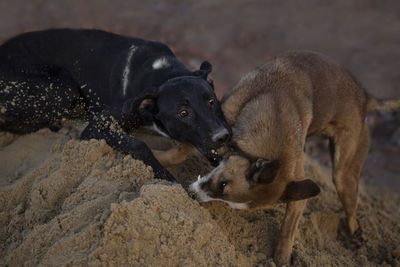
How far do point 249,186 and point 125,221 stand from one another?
1163 mm

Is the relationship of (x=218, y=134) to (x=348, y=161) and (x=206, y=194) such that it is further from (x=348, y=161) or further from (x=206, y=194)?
(x=348, y=161)

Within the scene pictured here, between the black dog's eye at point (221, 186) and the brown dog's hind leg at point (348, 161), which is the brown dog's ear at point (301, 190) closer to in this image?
the black dog's eye at point (221, 186)

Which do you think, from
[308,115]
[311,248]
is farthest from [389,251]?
[308,115]

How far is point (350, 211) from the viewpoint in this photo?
5.05m

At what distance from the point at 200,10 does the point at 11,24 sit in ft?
14.9

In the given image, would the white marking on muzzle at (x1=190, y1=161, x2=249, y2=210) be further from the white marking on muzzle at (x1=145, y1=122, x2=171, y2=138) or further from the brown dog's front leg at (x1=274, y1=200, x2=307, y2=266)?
the white marking on muzzle at (x1=145, y1=122, x2=171, y2=138)

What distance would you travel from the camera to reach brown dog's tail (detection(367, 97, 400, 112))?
5.07m

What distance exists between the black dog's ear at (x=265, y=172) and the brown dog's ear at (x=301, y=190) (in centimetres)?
23

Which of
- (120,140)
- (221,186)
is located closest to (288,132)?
(221,186)

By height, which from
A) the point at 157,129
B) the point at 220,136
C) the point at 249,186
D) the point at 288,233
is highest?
the point at 220,136

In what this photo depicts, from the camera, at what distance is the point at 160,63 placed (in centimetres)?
495

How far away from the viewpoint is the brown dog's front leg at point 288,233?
3959mm

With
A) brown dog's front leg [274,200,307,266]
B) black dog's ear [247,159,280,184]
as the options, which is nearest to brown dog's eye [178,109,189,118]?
black dog's ear [247,159,280,184]

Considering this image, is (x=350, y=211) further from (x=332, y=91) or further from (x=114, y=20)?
(x=114, y=20)
